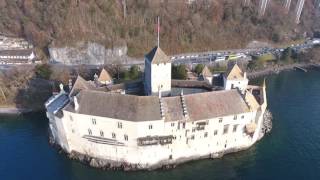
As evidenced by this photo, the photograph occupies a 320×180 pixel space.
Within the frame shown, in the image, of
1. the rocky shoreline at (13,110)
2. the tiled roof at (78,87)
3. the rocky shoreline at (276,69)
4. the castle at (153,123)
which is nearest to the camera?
the castle at (153,123)

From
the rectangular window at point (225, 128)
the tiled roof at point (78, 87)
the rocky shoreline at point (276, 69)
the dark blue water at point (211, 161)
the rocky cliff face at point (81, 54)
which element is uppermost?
the tiled roof at point (78, 87)

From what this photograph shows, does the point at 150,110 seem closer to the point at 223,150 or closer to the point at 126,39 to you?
the point at 223,150

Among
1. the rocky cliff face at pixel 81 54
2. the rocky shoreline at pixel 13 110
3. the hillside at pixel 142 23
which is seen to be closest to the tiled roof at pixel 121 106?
the rocky shoreline at pixel 13 110

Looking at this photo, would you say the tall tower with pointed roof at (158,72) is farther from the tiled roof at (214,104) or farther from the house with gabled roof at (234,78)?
the house with gabled roof at (234,78)

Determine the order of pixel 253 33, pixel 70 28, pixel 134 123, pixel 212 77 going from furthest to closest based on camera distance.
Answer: pixel 253 33 < pixel 70 28 < pixel 212 77 < pixel 134 123

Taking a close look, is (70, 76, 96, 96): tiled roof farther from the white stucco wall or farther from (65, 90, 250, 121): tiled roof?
the white stucco wall

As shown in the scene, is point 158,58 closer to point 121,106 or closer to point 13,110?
point 121,106

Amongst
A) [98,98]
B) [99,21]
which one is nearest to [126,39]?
[99,21]
